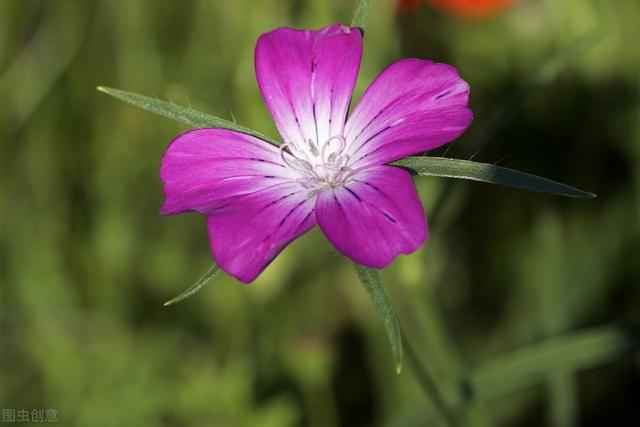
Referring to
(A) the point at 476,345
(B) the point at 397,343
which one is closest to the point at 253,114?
(A) the point at 476,345

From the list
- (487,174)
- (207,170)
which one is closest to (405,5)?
(207,170)

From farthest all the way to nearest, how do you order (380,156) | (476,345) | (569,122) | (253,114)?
1. (569,122)
2. (476,345)
3. (253,114)
4. (380,156)

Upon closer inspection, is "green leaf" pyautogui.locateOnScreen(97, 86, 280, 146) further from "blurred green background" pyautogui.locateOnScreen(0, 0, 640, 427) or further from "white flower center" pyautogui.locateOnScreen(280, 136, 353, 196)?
"blurred green background" pyautogui.locateOnScreen(0, 0, 640, 427)

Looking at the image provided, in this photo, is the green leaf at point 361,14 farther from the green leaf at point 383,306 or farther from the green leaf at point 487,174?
the green leaf at point 383,306

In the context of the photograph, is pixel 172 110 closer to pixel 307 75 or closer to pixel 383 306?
pixel 307 75

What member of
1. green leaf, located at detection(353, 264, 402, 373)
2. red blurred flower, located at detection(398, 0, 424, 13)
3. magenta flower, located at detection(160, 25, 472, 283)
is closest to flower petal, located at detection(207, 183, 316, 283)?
magenta flower, located at detection(160, 25, 472, 283)

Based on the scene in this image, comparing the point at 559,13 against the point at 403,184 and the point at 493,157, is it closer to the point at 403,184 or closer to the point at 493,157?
the point at 493,157
